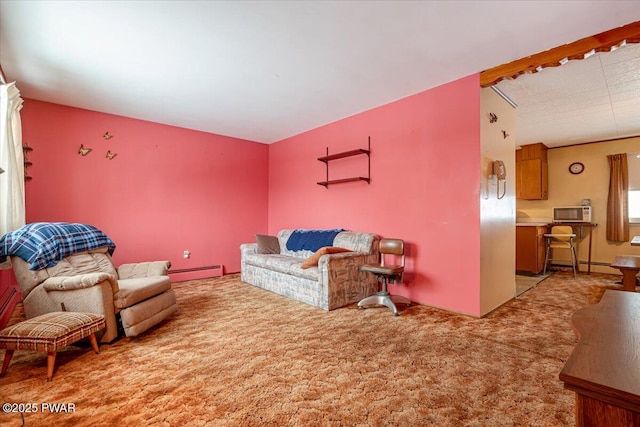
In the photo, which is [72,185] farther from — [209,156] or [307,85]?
[307,85]

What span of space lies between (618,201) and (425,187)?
4540 mm

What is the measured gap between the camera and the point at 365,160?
428 cm

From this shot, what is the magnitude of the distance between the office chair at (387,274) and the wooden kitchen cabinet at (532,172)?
4.24 meters

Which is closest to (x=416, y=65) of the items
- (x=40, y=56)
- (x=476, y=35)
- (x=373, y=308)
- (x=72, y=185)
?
(x=476, y=35)

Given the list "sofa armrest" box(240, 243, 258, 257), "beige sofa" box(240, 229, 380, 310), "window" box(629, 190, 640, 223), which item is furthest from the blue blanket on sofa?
"window" box(629, 190, 640, 223)

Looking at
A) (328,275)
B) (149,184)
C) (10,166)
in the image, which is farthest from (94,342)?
(149,184)

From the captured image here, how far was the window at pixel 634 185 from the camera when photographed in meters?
5.37

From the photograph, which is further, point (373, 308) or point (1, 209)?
point (373, 308)

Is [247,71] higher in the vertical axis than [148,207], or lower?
higher

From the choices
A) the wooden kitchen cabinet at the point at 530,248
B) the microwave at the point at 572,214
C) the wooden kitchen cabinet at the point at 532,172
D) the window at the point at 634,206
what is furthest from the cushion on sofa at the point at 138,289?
the window at the point at 634,206

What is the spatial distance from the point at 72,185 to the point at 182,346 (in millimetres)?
3084

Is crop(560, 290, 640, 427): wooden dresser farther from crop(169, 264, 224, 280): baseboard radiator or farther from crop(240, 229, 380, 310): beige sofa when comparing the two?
crop(169, 264, 224, 280): baseboard radiator

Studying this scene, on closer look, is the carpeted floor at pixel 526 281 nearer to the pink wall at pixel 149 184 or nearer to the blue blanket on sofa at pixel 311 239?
the blue blanket on sofa at pixel 311 239

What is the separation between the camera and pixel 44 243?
255cm
